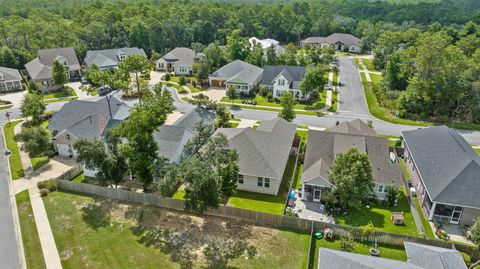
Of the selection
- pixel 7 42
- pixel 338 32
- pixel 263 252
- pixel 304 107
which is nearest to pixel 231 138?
pixel 263 252

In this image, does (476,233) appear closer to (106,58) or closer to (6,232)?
(6,232)

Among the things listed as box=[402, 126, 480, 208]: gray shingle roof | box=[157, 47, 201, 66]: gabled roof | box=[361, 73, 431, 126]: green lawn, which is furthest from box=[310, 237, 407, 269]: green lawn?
box=[157, 47, 201, 66]: gabled roof

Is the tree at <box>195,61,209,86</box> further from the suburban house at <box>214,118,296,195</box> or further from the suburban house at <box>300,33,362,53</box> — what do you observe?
the suburban house at <box>300,33,362,53</box>

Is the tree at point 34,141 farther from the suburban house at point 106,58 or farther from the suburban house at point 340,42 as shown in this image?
the suburban house at point 340,42

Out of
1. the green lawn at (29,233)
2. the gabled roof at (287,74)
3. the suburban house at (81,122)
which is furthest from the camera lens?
the gabled roof at (287,74)

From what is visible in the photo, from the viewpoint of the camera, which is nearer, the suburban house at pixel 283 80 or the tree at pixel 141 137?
the tree at pixel 141 137

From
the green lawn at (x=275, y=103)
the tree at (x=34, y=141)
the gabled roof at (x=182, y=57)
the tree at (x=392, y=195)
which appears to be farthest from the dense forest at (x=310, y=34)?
the tree at (x=34, y=141)
